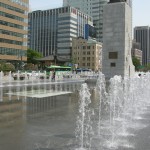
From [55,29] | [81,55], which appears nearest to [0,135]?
[81,55]

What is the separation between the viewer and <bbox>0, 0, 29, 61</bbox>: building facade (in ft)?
269

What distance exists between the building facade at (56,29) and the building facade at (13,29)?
4323 cm

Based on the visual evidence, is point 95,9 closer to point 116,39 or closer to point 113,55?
point 116,39

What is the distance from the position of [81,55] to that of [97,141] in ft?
411

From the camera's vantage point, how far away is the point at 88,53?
130m

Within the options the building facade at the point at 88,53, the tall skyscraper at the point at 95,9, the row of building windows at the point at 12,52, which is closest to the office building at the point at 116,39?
the row of building windows at the point at 12,52

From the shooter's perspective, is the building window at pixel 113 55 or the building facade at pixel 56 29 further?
the building facade at pixel 56 29

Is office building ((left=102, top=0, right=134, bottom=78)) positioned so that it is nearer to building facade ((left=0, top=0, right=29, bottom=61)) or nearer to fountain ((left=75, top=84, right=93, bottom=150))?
fountain ((left=75, top=84, right=93, bottom=150))

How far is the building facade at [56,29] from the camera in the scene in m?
144

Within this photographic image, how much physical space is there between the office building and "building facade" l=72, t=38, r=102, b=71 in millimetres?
83762

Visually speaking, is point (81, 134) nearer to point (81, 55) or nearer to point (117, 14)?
point (117, 14)

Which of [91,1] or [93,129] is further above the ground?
[91,1]

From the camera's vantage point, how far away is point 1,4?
80.7 metres

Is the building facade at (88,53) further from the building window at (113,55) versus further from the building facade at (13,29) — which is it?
the building window at (113,55)
